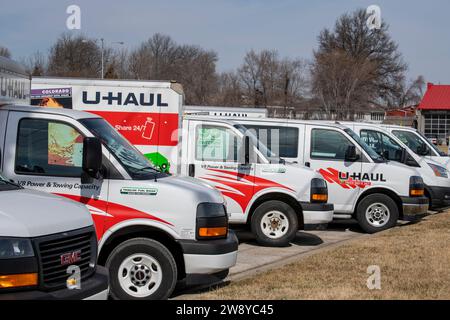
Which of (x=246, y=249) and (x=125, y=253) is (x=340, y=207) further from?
(x=125, y=253)

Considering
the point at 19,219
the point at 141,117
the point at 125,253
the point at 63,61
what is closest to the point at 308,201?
the point at 141,117

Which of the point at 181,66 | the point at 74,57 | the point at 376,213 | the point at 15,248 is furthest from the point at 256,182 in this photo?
the point at 181,66

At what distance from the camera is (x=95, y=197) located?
21.5 feet

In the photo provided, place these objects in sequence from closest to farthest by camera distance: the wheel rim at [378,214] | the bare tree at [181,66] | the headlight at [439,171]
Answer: the wheel rim at [378,214] < the headlight at [439,171] < the bare tree at [181,66]

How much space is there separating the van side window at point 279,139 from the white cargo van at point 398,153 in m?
2.46

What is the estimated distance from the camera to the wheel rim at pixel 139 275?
21.5 feet

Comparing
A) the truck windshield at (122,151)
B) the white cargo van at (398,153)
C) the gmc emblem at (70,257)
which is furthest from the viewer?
the white cargo van at (398,153)

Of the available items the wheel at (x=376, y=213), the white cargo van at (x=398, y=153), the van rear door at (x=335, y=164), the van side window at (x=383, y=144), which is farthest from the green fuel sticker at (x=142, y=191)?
the van side window at (x=383, y=144)

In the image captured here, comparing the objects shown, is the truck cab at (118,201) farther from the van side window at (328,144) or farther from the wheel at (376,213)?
the wheel at (376,213)

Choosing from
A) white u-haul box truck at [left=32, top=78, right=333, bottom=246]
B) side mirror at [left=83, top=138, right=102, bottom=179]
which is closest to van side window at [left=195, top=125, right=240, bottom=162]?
white u-haul box truck at [left=32, top=78, right=333, bottom=246]

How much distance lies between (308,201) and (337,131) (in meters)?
2.43

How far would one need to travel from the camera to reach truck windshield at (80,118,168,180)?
264 inches

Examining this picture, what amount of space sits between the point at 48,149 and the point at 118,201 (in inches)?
36.1

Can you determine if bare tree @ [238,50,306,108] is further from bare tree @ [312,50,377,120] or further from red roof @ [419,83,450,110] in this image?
red roof @ [419,83,450,110]
